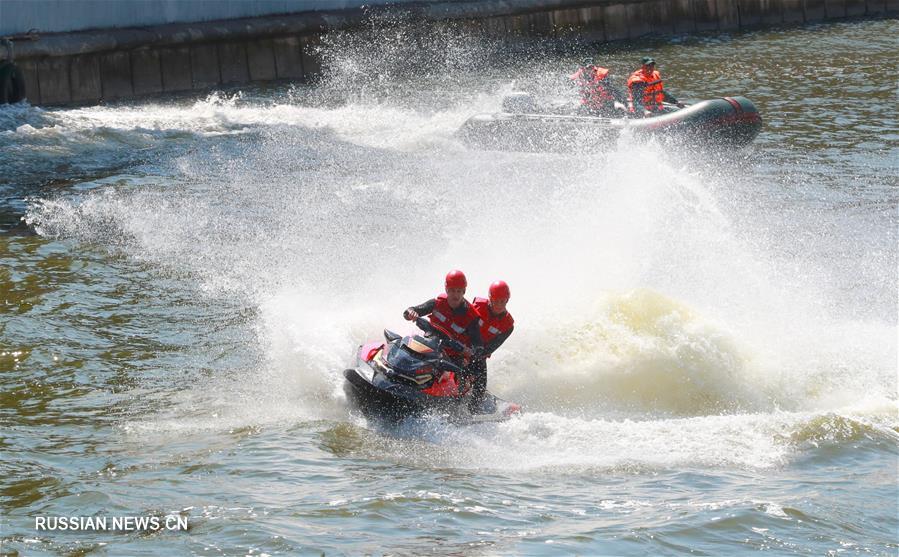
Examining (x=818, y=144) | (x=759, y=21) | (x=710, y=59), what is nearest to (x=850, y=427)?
(x=818, y=144)

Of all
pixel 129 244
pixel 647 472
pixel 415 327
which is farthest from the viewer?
pixel 129 244

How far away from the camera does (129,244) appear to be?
15.4m

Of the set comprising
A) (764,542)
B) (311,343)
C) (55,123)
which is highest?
(55,123)

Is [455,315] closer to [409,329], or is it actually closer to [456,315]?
[456,315]

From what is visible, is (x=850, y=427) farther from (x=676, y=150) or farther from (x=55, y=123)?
(x=55, y=123)

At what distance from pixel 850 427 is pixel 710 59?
22561 mm

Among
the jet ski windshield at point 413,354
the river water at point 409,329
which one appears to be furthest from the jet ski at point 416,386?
the river water at point 409,329

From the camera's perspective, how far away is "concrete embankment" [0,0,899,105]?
83.7ft

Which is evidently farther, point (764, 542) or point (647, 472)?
point (647, 472)

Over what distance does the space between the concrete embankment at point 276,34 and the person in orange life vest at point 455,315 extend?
57.2ft

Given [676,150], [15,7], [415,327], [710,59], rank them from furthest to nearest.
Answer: [710,59] < [15,7] < [676,150] < [415,327]

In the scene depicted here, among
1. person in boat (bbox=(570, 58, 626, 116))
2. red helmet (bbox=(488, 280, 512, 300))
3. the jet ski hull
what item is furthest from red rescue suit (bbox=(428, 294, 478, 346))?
person in boat (bbox=(570, 58, 626, 116))

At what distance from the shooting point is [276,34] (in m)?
29.2

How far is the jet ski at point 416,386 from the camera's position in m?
9.53
